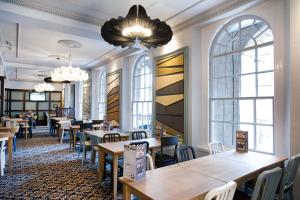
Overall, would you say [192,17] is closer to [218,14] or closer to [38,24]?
[218,14]

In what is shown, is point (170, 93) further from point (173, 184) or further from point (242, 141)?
point (173, 184)

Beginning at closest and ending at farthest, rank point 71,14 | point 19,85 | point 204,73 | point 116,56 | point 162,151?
point 162,151
point 71,14
point 204,73
point 116,56
point 19,85

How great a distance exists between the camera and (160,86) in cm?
461

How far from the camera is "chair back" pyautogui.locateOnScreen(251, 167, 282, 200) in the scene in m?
1.49

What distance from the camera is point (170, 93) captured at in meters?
4.32

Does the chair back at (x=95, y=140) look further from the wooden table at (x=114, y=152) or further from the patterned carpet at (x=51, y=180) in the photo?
the wooden table at (x=114, y=152)

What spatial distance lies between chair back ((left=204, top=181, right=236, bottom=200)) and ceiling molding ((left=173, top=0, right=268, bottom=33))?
2.74 m

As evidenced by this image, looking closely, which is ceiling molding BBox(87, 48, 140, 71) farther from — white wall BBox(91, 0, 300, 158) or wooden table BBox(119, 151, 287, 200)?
wooden table BBox(119, 151, 287, 200)

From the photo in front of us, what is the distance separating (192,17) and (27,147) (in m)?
6.22

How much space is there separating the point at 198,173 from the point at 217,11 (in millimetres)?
2685

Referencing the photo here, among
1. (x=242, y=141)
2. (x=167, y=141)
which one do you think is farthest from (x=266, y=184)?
(x=167, y=141)

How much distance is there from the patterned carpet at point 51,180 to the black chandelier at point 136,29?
7.56 feet

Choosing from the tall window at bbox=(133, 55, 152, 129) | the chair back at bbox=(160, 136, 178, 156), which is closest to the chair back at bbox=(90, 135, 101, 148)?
the chair back at bbox=(160, 136, 178, 156)

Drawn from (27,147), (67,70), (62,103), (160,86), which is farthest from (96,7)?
(62,103)
